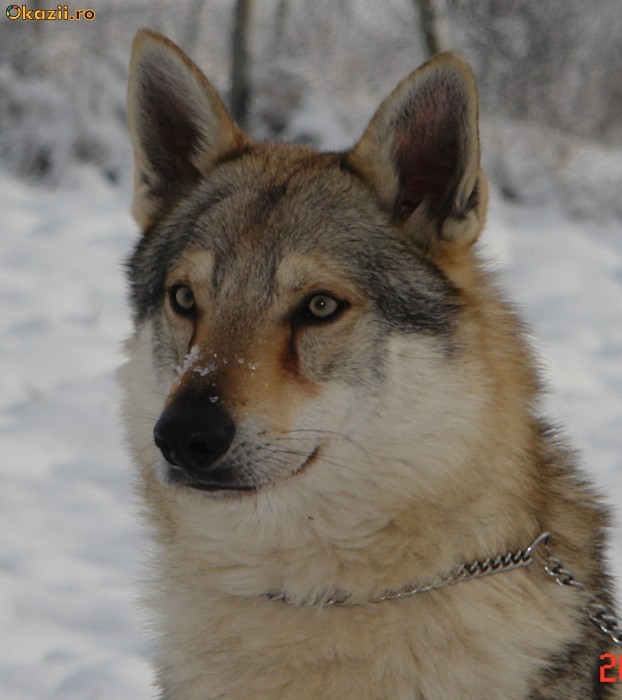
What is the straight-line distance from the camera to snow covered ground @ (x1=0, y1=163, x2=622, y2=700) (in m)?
3.34

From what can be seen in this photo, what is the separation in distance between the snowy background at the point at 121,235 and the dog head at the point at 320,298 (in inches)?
15.6

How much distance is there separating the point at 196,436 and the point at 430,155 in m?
1.07

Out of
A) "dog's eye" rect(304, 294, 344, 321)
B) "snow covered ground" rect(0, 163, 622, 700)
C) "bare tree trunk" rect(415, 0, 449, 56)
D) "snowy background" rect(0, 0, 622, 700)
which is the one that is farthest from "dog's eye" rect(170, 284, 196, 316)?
"bare tree trunk" rect(415, 0, 449, 56)

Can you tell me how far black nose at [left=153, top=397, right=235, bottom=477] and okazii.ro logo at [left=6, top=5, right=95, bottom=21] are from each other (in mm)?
8123

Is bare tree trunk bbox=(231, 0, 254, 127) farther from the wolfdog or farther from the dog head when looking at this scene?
the wolfdog

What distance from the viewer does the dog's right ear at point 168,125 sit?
274cm

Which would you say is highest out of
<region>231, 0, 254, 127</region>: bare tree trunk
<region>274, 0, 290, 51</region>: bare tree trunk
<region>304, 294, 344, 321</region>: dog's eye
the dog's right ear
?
<region>274, 0, 290, 51</region>: bare tree trunk

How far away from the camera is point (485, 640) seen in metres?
2.27

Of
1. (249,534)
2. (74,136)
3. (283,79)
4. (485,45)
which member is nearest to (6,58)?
(74,136)

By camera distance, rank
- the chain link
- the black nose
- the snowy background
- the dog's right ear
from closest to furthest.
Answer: the black nose → the chain link → the dog's right ear → the snowy background

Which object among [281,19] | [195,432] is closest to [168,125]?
[195,432]

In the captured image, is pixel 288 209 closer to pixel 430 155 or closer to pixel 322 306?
pixel 322 306

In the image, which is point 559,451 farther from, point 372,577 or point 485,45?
point 485,45

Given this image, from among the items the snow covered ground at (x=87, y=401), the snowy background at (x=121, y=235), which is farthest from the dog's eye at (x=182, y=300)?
the snow covered ground at (x=87, y=401)
